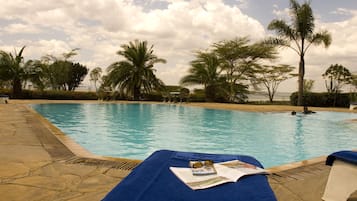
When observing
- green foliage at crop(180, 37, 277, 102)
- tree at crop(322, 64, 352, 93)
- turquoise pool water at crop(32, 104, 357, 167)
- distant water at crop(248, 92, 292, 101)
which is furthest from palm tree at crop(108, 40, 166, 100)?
tree at crop(322, 64, 352, 93)

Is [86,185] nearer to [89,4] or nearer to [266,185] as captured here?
[266,185]

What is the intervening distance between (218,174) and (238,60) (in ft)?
65.6

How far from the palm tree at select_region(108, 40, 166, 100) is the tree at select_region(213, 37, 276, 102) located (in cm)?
456

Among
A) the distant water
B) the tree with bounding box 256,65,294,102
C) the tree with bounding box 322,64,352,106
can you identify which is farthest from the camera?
the distant water

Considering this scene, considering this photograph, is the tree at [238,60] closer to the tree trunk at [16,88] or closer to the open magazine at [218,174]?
the tree trunk at [16,88]

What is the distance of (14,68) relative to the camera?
1758 cm

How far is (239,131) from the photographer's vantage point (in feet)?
25.9

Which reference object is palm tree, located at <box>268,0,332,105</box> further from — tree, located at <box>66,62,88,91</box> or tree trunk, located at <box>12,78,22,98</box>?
tree, located at <box>66,62,88,91</box>

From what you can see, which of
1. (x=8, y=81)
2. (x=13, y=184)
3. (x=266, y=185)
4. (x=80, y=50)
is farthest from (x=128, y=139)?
(x=80, y=50)

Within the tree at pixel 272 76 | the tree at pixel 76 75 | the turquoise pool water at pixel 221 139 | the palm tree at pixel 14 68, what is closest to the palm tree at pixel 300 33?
the tree at pixel 272 76

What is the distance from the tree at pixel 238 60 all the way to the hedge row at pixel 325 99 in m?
3.92

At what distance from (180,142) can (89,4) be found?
7.57 m

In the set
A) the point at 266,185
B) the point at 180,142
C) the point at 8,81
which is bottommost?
the point at 180,142

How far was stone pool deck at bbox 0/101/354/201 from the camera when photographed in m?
2.21
